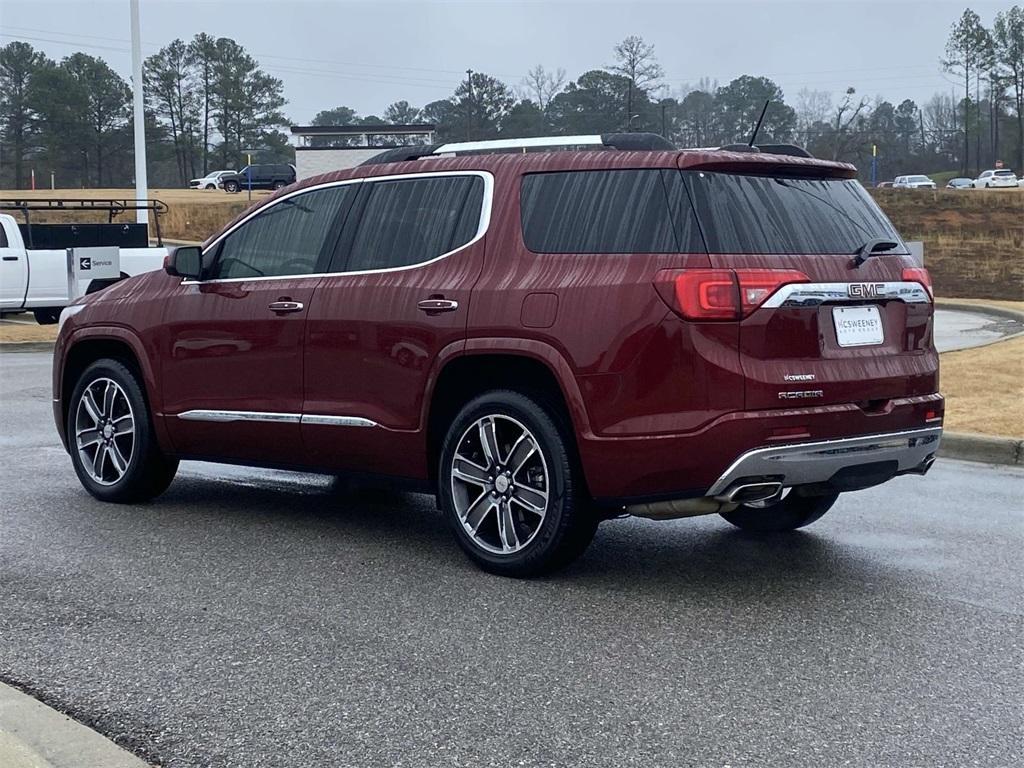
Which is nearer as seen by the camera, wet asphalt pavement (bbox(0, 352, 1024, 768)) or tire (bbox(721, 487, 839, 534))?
wet asphalt pavement (bbox(0, 352, 1024, 768))

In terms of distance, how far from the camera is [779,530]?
22.9 ft

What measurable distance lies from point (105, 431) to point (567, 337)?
3.35 m

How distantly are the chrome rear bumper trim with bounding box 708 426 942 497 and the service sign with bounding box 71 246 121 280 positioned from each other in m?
15.6

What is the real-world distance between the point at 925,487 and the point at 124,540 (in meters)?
4.98

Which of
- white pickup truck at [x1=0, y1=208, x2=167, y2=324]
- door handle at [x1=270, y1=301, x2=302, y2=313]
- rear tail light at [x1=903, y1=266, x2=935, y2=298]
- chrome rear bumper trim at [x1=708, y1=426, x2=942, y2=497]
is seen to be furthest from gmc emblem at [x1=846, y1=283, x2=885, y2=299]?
white pickup truck at [x1=0, y1=208, x2=167, y2=324]

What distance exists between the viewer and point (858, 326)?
5605 mm

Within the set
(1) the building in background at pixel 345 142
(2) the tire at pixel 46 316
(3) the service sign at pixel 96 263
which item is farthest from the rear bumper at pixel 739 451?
(1) the building in background at pixel 345 142

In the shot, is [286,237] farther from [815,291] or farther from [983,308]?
[983,308]

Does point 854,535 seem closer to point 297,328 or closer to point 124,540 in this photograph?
point 297,328

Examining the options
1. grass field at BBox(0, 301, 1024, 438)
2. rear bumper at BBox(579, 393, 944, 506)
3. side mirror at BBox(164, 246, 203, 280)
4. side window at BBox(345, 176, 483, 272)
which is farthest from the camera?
grass field at BBox(0, 301, 1024, 438)

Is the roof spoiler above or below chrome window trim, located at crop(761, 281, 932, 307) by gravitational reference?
above

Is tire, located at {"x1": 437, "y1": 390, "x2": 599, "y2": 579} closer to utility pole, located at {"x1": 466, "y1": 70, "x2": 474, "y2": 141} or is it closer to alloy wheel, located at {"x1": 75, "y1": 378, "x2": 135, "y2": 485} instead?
alloy wheel, located at {"x1": 75, "y1": 378, "x2": 135, "y2": 485}

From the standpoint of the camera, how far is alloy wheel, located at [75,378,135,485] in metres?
7.52


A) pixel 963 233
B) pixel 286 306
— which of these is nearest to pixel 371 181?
pixel 286 306
